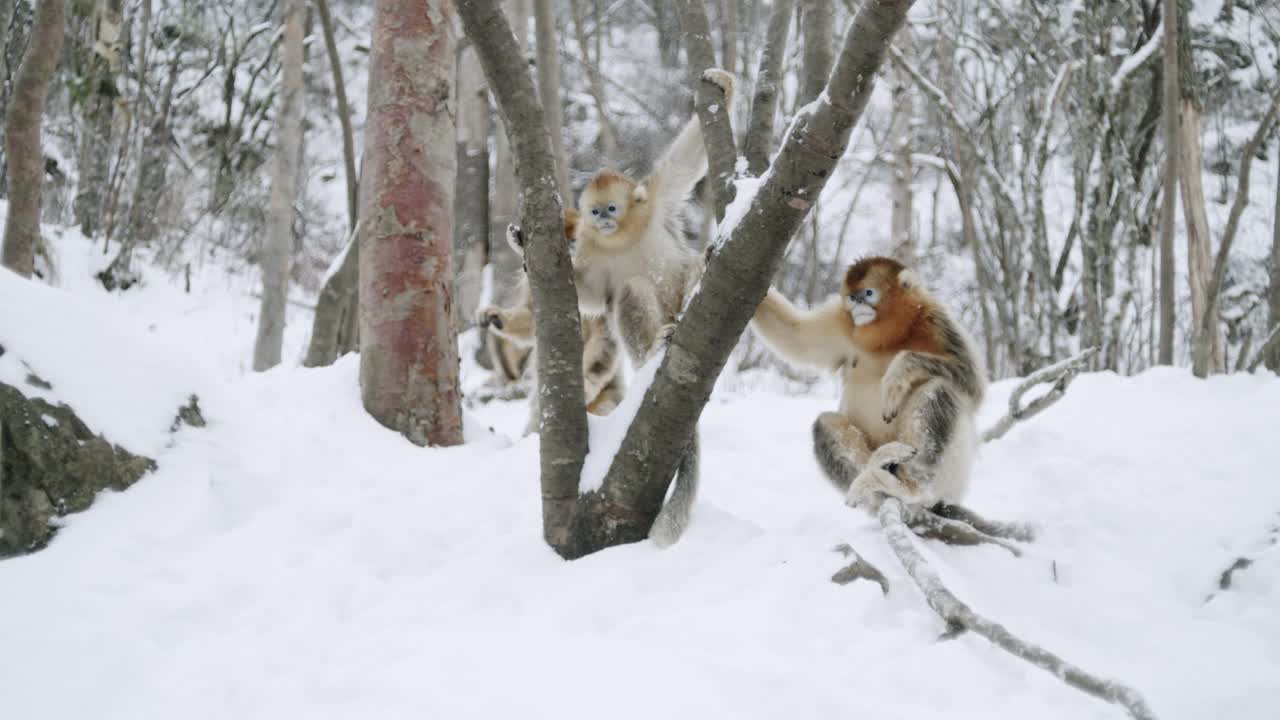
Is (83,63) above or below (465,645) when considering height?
above

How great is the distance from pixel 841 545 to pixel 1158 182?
4367 millimetres

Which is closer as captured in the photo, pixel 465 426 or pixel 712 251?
pixel 712 251

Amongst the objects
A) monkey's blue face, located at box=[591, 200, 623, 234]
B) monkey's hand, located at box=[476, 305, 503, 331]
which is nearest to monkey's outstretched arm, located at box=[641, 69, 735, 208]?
monkey's blue face, located at box=[591, 200, 623, 234]

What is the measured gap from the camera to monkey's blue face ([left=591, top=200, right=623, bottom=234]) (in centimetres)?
324

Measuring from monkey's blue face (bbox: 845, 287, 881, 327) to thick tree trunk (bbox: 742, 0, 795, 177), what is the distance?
1.60 ft

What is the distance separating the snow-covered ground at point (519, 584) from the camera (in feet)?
5.08

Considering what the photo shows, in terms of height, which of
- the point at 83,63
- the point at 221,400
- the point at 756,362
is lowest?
the point at 756,362

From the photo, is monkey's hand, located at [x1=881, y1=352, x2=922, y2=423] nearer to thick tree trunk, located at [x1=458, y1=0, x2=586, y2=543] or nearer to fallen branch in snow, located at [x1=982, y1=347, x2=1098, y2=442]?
fallen branch in snow, located at [x1=982, y1=347, x2=1098, y2=442]

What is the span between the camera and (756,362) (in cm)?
918

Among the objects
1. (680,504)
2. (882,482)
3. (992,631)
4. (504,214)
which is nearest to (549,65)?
(504,214)

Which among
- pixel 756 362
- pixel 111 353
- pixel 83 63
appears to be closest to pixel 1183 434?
pixel 111 353

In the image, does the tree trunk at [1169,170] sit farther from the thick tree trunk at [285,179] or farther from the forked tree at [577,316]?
the thick tree trunk at [285,179]

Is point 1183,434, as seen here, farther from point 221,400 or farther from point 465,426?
point 221,400

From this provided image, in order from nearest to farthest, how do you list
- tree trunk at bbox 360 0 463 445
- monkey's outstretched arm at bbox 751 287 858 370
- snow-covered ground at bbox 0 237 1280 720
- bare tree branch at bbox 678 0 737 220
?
snow-covered ground at bbox 0 237 1280 720 < bare tree branch at bbox 678 0 737 220 < monkey's outstretched arm at bbox 751 287 858 370 < tree trunk at bbox 360 0 463 445
